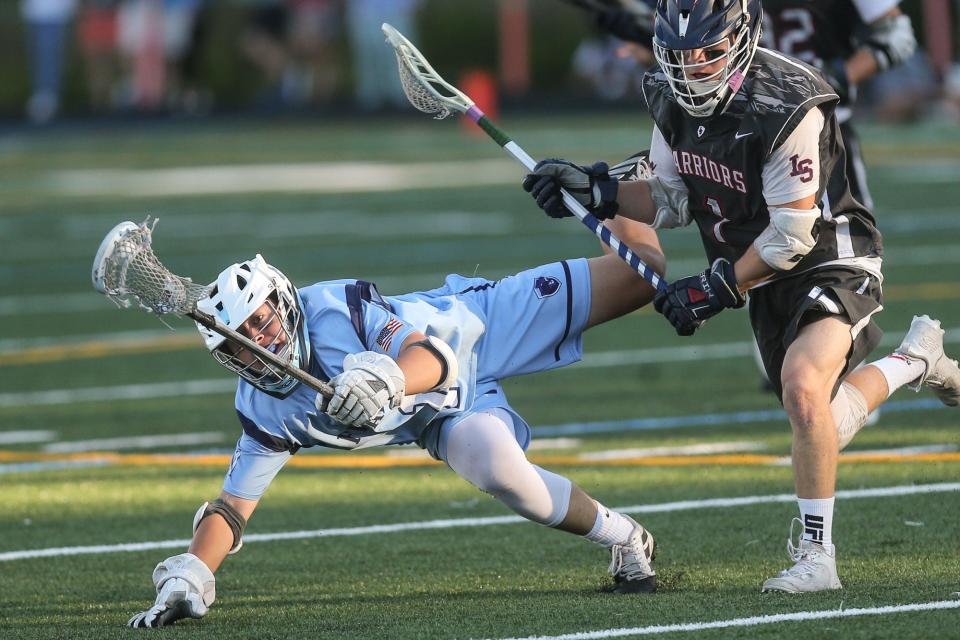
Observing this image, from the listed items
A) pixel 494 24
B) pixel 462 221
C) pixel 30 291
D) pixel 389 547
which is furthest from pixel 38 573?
pixel 494 24

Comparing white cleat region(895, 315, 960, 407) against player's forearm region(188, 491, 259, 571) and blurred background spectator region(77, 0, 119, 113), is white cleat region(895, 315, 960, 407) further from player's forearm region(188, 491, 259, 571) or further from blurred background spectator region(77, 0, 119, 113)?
blurred background spectator region(77, 0, 119, 113)

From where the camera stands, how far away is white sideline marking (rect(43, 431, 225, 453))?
829 centimetres

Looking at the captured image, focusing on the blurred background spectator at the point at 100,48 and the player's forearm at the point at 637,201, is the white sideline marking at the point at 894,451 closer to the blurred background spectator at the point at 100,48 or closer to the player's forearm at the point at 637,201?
the player's forearm at the point at 637,201

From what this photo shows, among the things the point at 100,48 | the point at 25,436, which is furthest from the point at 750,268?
the point at 100,48

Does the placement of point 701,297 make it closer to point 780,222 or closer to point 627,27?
point 780,222

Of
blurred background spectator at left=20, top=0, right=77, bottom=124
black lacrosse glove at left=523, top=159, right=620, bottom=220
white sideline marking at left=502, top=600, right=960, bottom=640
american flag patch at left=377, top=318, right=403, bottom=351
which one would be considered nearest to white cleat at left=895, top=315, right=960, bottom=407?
black lacrosse glove at left=523, top=159, right=620, bottom=220

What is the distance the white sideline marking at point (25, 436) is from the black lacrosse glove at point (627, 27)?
332cm

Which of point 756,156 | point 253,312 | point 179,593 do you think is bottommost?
point 179,593

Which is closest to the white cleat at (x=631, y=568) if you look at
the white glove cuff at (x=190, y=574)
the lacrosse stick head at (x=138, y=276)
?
the white glove cuff at (x=190, y=574)

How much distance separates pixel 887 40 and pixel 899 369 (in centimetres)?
272

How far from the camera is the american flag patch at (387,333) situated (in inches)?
204

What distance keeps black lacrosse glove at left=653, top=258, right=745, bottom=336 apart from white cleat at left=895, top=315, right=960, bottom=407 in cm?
100

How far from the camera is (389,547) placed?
247 inches

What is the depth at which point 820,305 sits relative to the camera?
5.40 meters
